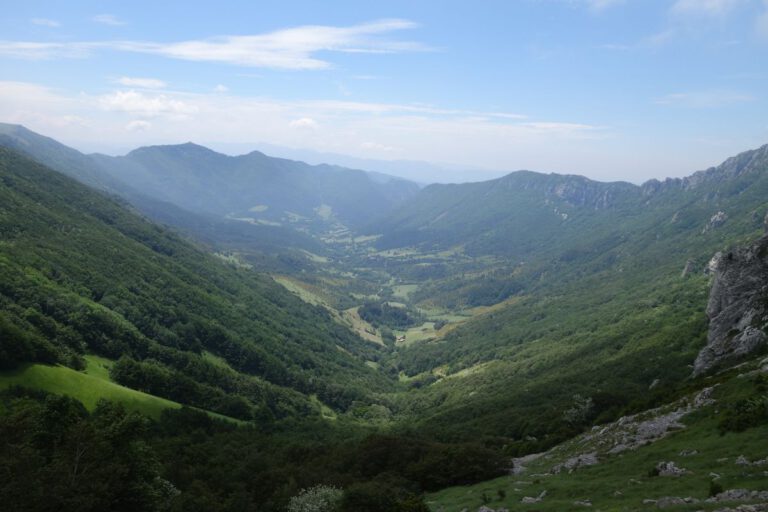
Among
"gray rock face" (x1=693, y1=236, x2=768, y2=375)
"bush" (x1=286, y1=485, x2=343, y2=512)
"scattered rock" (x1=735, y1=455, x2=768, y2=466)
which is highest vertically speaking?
"gray rock face" (x1=693, y1=236, x2=768, y2=375)

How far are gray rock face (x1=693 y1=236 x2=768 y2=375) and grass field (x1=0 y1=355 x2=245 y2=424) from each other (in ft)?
337

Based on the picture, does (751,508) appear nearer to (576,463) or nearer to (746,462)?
(746,462)

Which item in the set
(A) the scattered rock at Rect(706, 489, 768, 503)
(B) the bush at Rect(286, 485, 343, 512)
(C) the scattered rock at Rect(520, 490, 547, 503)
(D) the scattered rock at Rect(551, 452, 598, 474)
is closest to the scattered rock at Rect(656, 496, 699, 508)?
(A) the scattered rock at Rect(706, 489, 768, 503)

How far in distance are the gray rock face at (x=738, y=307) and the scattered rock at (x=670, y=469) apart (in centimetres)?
3730

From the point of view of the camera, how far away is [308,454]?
88.9 m

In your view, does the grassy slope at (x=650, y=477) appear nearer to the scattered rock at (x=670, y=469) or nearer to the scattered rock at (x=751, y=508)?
the scattered rock at (x=670, y=469)

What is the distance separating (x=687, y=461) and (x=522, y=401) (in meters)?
97.3

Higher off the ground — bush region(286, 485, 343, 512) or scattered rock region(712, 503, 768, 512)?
scattered rock region(712, 503, 768, 512)

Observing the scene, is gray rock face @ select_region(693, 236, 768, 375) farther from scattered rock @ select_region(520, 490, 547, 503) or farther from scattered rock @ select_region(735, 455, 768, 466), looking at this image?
scattered rock @ select_region(520, 490, 547, 503)

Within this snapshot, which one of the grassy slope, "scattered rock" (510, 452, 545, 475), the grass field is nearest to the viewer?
the grassy slope

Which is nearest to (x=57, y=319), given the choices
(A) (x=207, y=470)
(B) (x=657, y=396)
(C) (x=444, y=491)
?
(A) (x=207, y=470)

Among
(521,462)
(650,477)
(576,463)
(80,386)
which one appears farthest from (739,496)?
(80,386)

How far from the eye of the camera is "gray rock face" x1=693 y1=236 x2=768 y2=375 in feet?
223

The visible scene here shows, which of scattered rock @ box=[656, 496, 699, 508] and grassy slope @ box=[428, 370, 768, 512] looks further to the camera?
grassy slope @ box=[428, 370, 768, 512]
